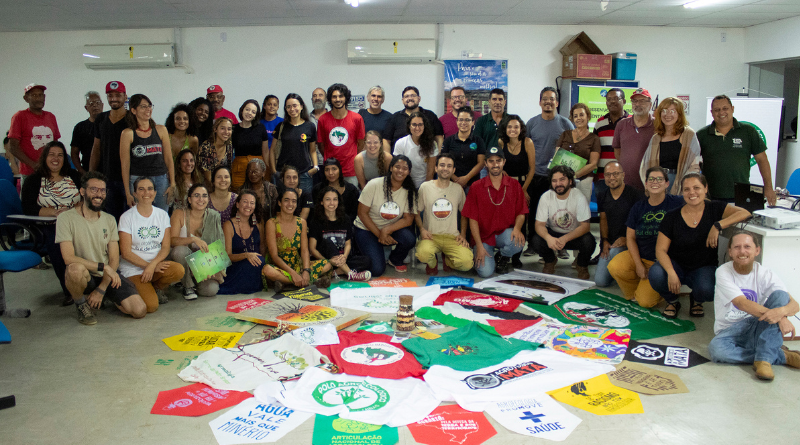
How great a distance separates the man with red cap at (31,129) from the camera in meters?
5.44

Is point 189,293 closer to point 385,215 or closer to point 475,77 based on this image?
point 385,215

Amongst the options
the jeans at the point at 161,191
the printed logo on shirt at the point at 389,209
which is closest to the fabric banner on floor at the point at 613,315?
the printed logo on shirt at the point at 389,209

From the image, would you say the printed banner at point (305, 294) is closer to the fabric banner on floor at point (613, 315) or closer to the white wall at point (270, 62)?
the fabric banner on floor at point (613, 315)

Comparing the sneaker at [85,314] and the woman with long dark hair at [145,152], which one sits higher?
the woman with long dark hair at [145,152]

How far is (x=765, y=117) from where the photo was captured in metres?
7.48

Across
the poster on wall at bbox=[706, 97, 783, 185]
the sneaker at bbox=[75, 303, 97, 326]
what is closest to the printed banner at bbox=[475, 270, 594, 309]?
the sneaker at bbox=[75, 303, 97, 326]

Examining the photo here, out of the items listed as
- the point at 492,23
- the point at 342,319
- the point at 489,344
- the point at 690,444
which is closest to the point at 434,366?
the point at 489,344

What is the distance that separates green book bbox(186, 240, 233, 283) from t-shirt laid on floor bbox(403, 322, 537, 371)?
1818mm

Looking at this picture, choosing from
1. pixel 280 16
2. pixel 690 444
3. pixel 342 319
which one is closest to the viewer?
pixel 690 444

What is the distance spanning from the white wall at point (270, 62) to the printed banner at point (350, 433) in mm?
6067

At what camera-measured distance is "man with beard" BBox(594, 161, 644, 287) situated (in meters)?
4.31

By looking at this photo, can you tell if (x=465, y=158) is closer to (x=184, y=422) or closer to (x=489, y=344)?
(x=489, y=344)

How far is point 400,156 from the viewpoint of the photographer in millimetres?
4746

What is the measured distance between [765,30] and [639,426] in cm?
780
